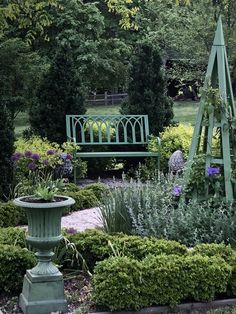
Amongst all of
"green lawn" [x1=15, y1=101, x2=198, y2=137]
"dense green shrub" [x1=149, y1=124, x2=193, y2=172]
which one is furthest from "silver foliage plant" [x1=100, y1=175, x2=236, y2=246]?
"green lawn" [x1=15, y1=101, x2=198, y2=137]

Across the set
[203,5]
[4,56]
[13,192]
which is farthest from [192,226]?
[203,5]

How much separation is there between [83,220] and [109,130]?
432cm

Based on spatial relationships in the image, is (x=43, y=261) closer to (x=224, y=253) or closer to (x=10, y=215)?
(x=224, y=253)

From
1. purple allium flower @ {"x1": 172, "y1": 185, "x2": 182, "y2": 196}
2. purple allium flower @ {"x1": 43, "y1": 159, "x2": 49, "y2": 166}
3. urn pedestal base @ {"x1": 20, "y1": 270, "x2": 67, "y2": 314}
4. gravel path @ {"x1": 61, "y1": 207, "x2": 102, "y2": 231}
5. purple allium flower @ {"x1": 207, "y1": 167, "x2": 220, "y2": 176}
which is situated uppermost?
purple allium flower @ {"x1": 207, "y1": 167, "x2": 220, "y2": 176}

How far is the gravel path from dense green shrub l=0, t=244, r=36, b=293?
1.93 m

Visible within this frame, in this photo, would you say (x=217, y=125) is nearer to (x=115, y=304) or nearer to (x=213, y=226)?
(x=213, y=226)

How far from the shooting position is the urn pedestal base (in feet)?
13.9

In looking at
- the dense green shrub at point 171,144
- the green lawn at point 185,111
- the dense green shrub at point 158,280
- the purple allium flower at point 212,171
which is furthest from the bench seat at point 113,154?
the green lawn at point 185,111

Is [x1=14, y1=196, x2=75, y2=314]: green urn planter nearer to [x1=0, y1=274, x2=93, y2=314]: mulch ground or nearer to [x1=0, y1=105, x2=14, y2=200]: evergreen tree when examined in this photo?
[x1=0, y1=274, x2=93, y2=314]: mulch ground

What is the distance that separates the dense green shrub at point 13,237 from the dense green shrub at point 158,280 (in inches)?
38.7

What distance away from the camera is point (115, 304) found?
163 inches

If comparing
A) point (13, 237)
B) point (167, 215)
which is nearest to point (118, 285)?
point (13, 237)

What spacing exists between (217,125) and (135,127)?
5651 mm

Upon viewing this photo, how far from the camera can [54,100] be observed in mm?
11102
